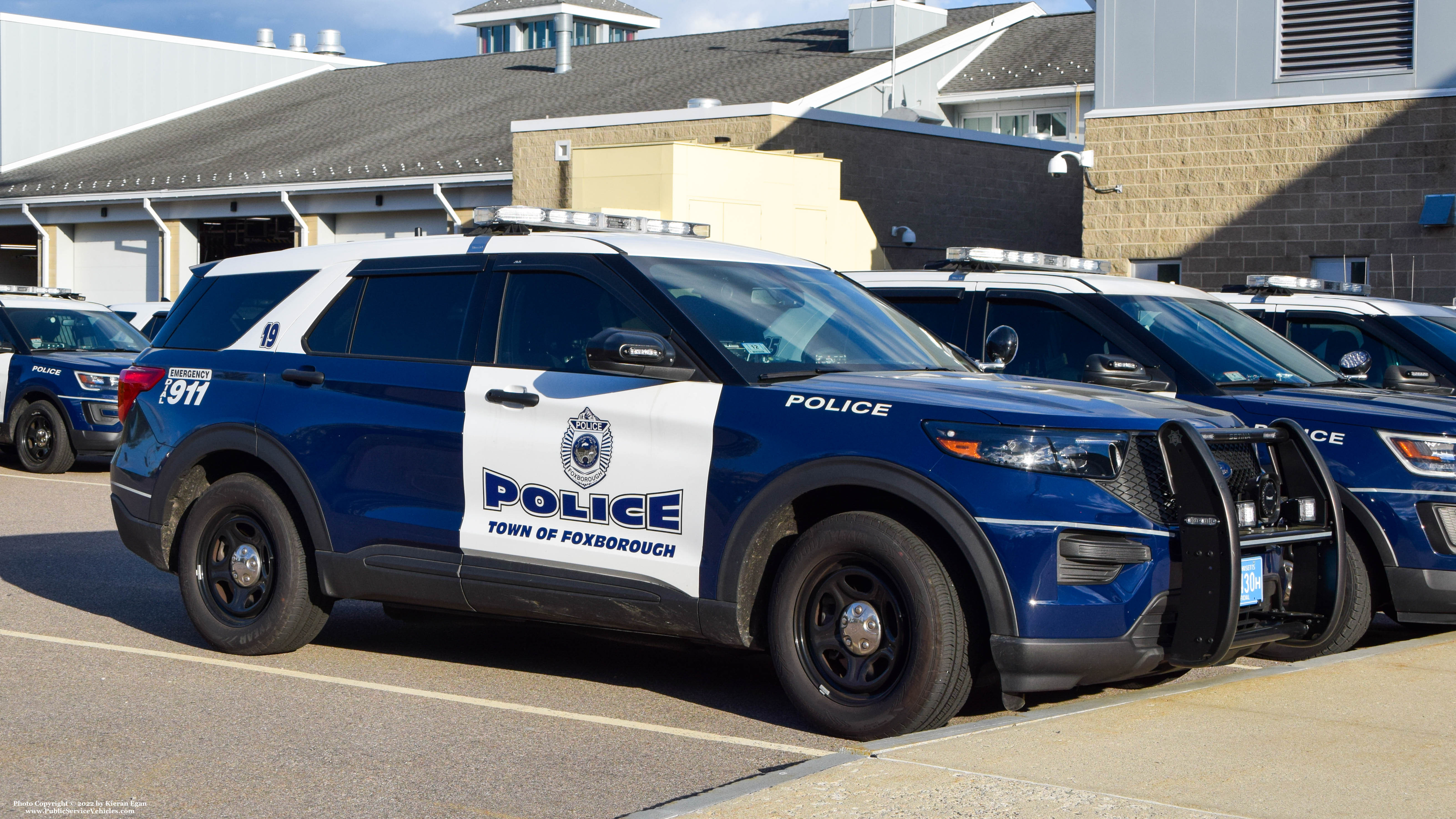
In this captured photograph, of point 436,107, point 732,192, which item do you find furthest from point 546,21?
point 732,192

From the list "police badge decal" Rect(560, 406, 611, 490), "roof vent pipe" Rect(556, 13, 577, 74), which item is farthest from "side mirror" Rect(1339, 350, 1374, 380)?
"roof vent pipe" Rect(556, 13, 577, 74)

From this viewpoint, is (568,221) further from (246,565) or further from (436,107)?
(436,107)

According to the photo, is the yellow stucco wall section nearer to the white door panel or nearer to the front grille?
the white door panel

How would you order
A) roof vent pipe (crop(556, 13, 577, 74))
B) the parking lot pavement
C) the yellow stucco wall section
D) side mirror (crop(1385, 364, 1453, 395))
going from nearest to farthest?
the parking lot pavement, side mirror (crop(1385, 364, 1453, 395)), the yellow stucco wall section, roof vent pipe (crop(556, 13, 577, 74))

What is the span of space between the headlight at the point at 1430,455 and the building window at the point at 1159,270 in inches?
518

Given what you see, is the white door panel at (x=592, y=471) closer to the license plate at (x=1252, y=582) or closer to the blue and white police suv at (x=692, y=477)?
the blue and white police suv at (x=692, y=477)

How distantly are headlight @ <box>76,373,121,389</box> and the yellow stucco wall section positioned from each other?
723cm

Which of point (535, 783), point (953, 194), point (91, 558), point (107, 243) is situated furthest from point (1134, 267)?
point (107, 243)

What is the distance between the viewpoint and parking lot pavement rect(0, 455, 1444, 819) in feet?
17.2

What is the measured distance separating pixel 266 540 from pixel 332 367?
87 centimetres

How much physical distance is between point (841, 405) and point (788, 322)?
811 mm

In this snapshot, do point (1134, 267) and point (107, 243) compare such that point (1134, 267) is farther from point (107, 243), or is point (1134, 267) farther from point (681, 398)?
point (107, 243)

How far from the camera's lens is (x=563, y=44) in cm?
3625

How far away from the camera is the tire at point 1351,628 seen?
749 cm
